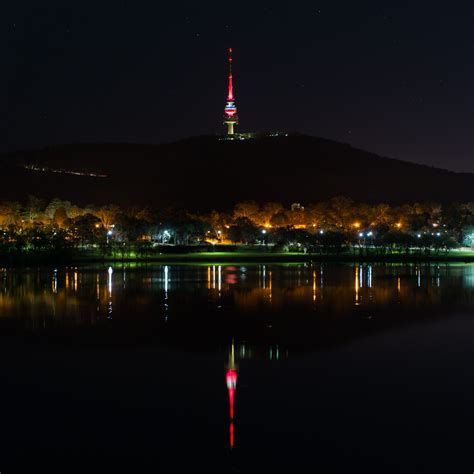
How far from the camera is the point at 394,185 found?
158500 mm

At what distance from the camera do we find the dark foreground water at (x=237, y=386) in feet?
31.6

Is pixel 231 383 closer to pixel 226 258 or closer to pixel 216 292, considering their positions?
pixel 216 292

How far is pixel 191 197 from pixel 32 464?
130025 millimetres

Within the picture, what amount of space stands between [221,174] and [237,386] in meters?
150

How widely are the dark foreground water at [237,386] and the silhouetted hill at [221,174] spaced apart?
10465 centimetres

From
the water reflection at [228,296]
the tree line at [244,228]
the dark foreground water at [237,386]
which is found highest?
the tree line at [244,228]

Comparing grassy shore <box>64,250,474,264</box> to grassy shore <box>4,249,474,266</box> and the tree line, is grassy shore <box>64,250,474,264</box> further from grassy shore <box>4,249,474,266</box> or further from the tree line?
the tree line

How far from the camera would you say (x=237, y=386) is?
41.9 feet

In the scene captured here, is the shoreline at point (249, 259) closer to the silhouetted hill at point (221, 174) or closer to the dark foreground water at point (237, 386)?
the dark foreground water at point (237, 386)

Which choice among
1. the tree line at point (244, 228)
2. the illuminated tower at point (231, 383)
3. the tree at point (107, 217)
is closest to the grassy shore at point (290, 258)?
the tree line at point (244, 228)

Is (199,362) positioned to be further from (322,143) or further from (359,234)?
(322,143)

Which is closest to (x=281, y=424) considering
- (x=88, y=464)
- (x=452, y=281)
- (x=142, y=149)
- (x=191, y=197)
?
(x=88, y=464)

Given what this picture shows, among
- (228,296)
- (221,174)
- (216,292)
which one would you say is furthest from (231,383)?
(221,174)

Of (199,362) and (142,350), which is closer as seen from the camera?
(199,362)
